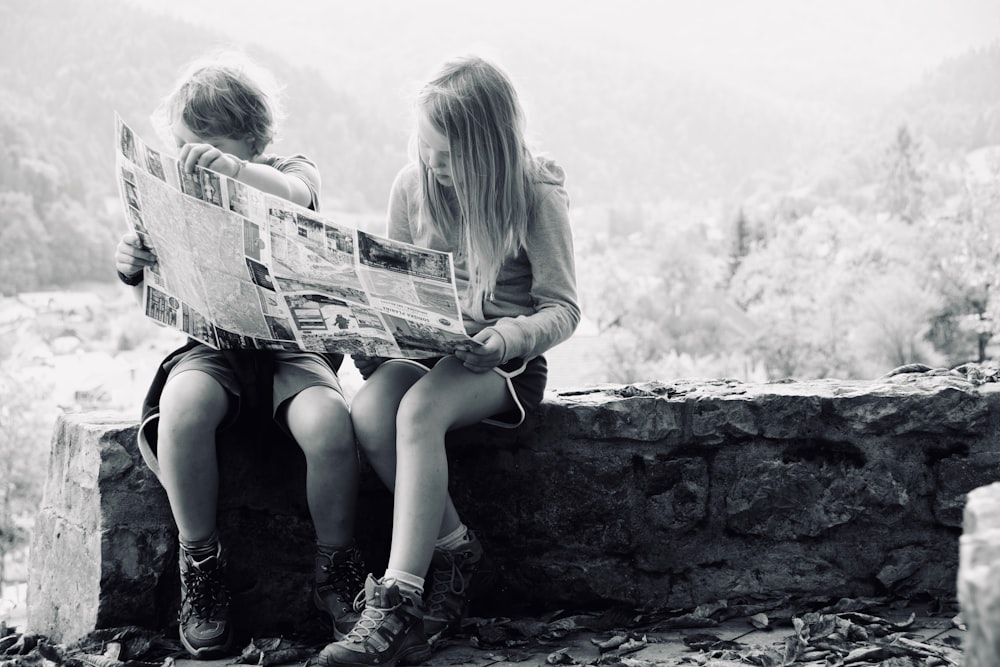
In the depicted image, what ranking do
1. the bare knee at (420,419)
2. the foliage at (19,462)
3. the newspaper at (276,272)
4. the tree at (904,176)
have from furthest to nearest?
the tree at (904,176), the foliage at (19,462), the bare knee at (420,419), the newspaper at (276,272)

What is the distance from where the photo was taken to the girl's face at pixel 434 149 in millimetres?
1822

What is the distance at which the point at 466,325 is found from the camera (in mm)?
1835

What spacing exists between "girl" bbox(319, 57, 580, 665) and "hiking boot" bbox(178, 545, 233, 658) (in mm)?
333

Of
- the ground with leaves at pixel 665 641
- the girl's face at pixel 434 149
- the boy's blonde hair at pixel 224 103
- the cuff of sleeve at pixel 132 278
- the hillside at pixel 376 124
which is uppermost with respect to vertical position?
the hillside at pixel 376 124

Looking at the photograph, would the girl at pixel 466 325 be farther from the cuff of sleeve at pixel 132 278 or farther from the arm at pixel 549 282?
the cuff of sleeve at pixel 132 278

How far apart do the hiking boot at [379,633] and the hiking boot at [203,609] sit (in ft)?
0.87

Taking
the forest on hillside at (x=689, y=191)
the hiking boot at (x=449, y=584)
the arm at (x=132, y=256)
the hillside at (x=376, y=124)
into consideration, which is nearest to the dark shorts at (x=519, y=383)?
the hiking boot at (x=449, y=584)

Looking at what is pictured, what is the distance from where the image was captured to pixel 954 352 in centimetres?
2564

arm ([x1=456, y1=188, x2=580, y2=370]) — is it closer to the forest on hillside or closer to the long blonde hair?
the long blonde hair

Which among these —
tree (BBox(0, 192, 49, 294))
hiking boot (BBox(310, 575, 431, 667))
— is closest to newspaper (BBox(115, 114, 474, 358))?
hiking boot (BBox(310, 575, 431, 667))

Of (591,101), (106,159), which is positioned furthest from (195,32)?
(591,101)

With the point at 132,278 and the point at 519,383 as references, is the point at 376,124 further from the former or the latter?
the point at 519,383

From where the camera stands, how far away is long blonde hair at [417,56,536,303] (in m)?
1.81

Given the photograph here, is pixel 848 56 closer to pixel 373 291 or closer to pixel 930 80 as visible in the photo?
pixel 930 80
